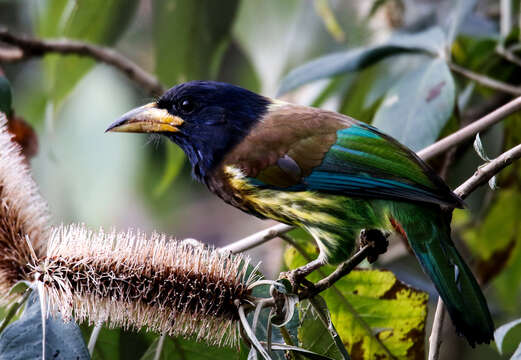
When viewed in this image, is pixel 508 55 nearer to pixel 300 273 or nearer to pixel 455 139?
pixel 455 139

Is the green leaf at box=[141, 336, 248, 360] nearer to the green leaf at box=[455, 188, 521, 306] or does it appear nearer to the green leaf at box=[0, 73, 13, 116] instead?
the green leaf at box=[0, 73, 13, 116]

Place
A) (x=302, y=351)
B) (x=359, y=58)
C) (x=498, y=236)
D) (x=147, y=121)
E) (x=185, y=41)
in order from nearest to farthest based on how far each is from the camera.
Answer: (x=302, y=351) → (x=147, y=121) → (x=359, y=58) → (x=498, y=236) → (x=185, y=41)

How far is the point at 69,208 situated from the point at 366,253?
4584mm

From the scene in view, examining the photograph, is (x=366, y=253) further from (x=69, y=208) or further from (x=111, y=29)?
(x=69, y=208)

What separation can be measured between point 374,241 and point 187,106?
87cm

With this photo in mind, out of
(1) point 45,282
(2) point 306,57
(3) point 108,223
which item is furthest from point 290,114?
(3) point 108,223

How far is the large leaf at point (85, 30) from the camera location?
156 inches

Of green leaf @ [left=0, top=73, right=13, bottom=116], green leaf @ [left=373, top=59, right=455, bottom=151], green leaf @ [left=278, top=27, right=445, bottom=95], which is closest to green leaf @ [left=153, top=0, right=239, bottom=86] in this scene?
green leaf @ [left=278, top=27, right=445, bottom=95]

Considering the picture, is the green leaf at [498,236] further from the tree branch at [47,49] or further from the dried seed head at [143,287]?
the tree branch at [47,49]

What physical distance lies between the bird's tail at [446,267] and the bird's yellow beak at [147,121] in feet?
2.97

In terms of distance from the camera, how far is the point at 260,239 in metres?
2.50

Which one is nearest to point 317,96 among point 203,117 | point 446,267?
point 203,117

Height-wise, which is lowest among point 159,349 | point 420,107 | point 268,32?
point 159,349

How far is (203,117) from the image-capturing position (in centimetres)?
288
